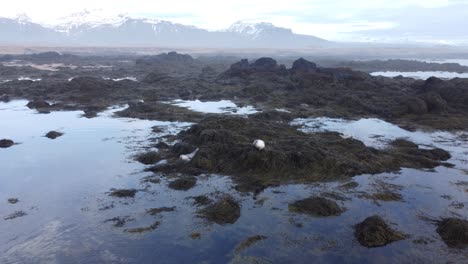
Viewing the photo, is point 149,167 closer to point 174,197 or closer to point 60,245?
point 174,197

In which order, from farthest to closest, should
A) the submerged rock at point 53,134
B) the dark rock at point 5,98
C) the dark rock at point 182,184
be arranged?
the dark rock at point 5,98, the submerged rock at point 53,134, the dark rock at point 182,184

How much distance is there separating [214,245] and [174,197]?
374cm

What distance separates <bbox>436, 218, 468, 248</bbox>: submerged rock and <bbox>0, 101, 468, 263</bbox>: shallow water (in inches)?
11.1

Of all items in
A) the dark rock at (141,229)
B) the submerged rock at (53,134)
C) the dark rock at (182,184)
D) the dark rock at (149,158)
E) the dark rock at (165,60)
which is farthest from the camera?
the dark rock at (165,60)

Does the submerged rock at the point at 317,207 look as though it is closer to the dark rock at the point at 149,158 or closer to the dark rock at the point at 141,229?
the dark rock at the point at 141,229

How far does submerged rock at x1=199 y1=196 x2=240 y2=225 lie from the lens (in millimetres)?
13367

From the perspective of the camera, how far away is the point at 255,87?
128 ft

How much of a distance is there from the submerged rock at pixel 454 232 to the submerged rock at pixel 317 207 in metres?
2.97

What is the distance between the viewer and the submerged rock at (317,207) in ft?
45.7

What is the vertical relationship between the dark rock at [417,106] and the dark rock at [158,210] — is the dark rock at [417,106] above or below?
above

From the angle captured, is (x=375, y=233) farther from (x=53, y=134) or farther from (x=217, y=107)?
(x=217, y=107)

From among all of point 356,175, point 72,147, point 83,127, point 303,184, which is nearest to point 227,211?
point 303,184

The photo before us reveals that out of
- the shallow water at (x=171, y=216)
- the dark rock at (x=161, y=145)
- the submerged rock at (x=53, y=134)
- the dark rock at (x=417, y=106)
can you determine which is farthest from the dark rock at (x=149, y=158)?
the dark rock at (x=417, y=106)

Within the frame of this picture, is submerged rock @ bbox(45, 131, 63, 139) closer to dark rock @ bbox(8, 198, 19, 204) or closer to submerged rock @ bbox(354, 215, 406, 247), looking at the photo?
dark rock @ bbox(8, 198, 19, 204)
